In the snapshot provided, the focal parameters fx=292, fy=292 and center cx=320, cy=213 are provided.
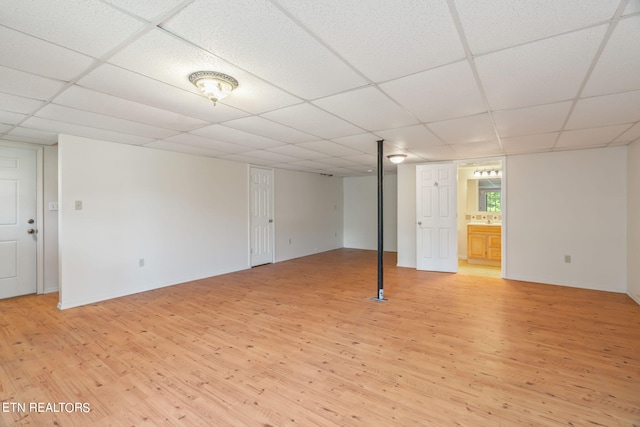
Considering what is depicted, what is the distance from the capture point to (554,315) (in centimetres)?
356

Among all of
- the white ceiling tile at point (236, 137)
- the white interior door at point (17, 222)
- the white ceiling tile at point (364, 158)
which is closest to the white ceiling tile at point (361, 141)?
the white ceiling tile at point (364, 158)

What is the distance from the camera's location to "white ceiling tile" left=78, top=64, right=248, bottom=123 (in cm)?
219

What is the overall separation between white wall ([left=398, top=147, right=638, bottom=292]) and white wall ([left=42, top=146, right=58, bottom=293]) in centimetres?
777

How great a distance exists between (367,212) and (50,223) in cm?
737

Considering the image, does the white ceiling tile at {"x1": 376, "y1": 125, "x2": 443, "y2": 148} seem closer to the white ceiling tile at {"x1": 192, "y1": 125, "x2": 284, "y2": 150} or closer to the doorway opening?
the white ceiling tile at {"x1": 192, "y1": 125, "x2": 284, "y2": 150}

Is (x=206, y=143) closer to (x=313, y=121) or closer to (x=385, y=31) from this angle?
(x=313, y=121)

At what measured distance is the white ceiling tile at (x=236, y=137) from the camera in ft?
12.1

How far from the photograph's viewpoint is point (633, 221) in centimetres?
427

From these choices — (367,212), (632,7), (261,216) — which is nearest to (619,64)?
(632,7)

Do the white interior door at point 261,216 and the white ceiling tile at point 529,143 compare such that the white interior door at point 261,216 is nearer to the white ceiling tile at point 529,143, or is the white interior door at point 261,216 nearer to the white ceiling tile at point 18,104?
the white ceiling tile at point 18,104

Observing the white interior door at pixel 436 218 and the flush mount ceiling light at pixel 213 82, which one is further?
the white interior door at pixel 436 218

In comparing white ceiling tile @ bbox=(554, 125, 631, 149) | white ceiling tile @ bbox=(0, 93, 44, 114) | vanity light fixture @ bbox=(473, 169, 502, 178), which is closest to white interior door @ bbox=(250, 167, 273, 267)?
white ceiling tile @ bbox=(0, 93, 44, 114)

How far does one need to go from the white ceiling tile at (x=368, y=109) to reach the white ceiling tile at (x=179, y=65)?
43cm

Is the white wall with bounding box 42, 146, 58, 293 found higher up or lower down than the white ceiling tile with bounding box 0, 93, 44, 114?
lower down
